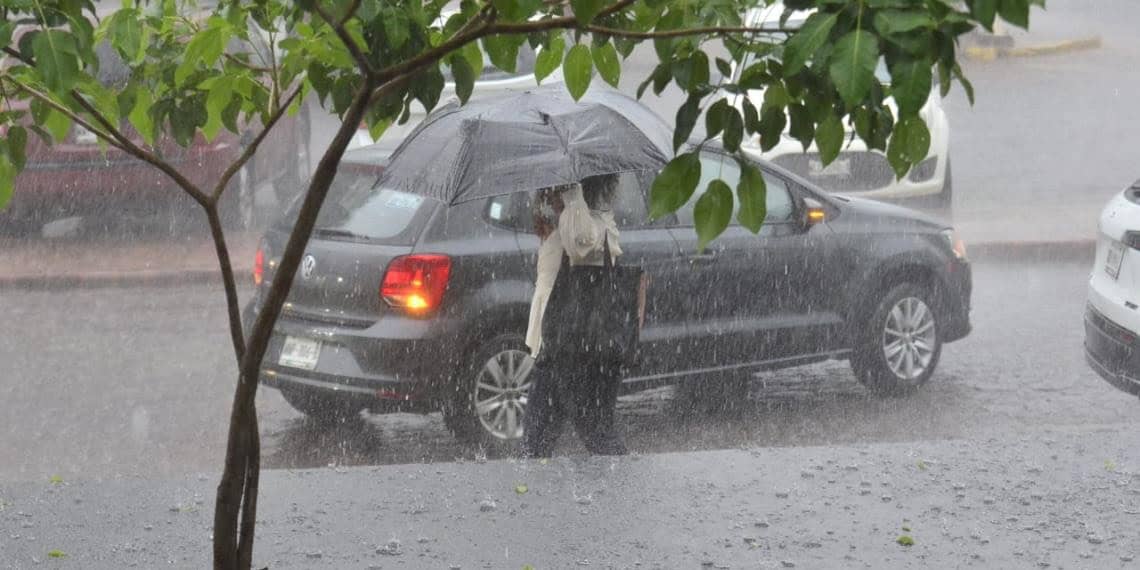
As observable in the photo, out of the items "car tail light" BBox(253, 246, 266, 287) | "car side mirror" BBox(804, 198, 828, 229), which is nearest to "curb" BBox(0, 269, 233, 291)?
"car tail light" BBox(253, 246, 266, 287)

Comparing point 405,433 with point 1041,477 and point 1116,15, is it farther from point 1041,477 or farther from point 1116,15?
point 1116,15

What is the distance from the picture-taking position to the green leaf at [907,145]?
121 inches

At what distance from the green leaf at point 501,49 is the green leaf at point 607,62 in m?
0.19

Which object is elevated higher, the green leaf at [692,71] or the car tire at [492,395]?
the green leaf at [692,71]

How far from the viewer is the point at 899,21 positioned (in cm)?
259

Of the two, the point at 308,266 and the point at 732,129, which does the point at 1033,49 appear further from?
the point at 732,129

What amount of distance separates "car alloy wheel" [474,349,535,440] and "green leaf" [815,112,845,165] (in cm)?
524

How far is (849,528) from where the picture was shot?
225 inches

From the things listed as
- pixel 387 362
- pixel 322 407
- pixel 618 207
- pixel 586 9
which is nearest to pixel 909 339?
pixel 618 207

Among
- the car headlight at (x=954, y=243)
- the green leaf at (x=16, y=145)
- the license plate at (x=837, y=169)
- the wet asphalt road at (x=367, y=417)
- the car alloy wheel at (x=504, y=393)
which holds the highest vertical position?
the green leaf at (x=16, y=145)

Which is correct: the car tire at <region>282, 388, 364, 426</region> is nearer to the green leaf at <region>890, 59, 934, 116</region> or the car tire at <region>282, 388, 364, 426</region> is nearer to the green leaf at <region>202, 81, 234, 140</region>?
the green leaf at <region>202, 81, 234, 140</region>

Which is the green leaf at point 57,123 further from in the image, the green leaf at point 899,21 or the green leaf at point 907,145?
the green leaf at point 899,21

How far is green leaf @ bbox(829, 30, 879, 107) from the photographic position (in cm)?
253

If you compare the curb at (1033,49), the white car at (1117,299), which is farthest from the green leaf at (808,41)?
the curb at (1033,49)
